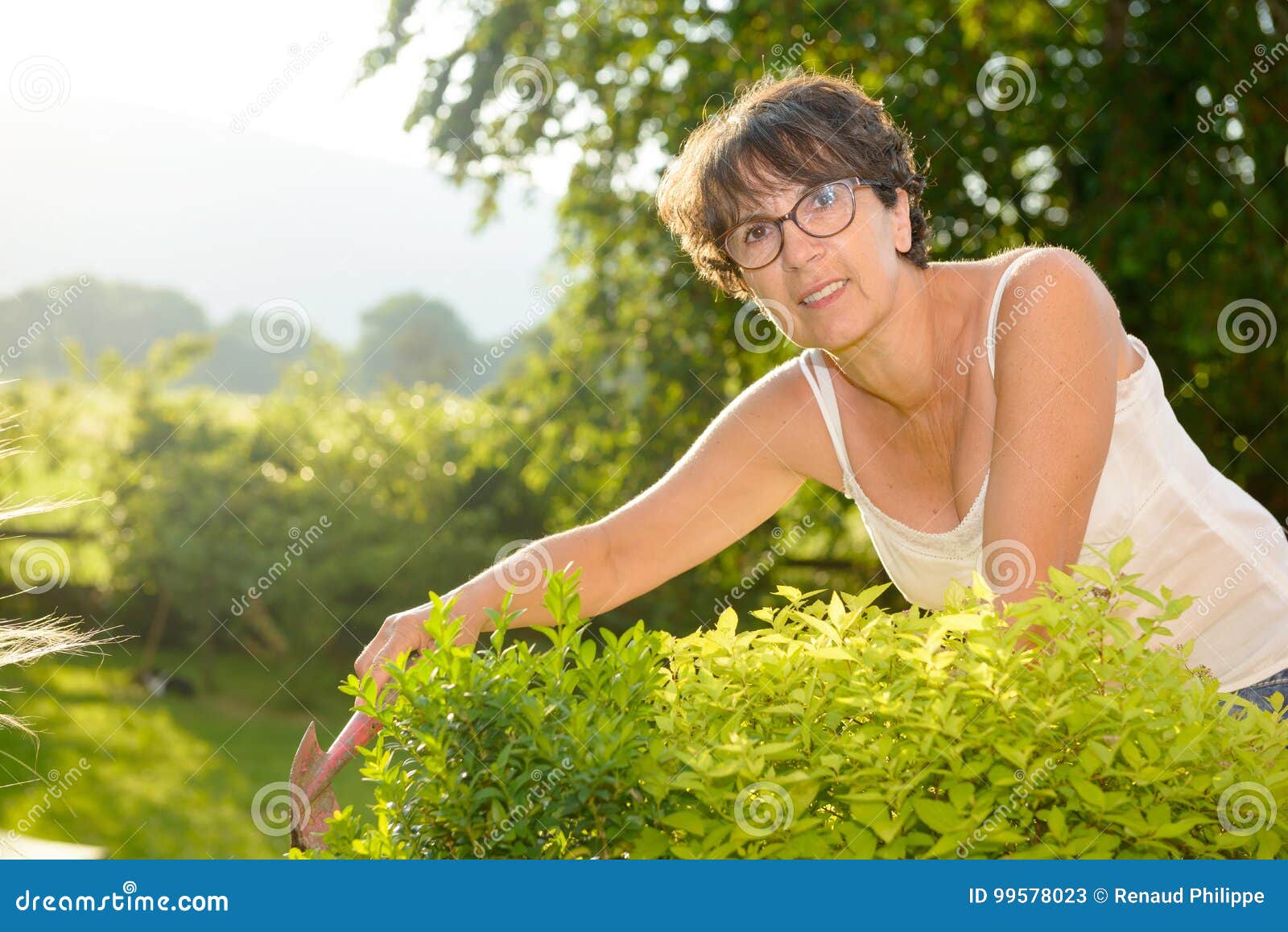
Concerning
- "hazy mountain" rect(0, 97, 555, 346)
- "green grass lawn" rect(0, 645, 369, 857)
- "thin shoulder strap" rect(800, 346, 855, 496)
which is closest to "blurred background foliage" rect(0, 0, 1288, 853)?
"green grass lawn" rect(0, 645, 369, 857)

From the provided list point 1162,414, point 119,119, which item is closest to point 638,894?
point 1162,414

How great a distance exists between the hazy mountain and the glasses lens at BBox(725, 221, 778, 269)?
16.4 ft

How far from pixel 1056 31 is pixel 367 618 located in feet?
21.7

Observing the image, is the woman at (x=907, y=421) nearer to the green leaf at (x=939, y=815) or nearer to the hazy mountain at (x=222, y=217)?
the green leaf at (x=939, y=815)

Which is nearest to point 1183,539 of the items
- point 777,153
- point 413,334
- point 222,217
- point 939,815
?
point 777,153

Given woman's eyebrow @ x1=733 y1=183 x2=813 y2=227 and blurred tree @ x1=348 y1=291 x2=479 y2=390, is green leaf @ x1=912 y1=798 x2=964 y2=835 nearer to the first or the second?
woman's eyebrow @ x1=733 y1=183 x2=813 y2=227

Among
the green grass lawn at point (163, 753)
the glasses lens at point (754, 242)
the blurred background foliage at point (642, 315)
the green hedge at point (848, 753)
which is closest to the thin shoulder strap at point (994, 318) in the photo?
the glasses lens at point (754, 242)

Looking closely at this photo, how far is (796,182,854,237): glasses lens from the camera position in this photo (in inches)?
77.0

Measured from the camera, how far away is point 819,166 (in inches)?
76.3

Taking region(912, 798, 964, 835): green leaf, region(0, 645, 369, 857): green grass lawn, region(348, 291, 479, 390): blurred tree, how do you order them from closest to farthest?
region(912, 798, 964, 835): green leaf → region(0, 645, 369, 857): green grass lawn → region(348, 291, 479, 390): blurred tree

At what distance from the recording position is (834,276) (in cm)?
198

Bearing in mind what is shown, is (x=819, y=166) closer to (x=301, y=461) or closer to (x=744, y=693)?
(x=744, y=693)

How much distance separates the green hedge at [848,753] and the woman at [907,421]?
382 mm

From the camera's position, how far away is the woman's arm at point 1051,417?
5.62 ft
